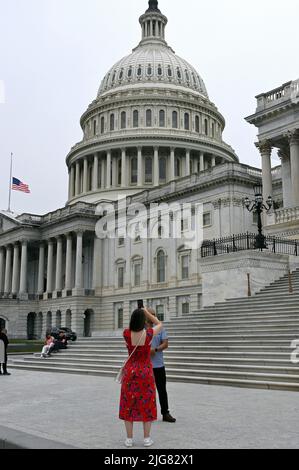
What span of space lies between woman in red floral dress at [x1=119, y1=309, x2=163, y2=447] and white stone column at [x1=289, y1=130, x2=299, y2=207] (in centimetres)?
2985

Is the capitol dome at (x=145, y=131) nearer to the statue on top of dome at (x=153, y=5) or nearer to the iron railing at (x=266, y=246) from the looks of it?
the statue on top of dome at (x=153, y=5)

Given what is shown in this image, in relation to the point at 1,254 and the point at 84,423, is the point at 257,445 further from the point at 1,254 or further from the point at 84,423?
the point at 1,254

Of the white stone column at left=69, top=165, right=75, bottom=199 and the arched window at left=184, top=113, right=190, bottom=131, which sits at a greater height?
the arched window at left=184, top=113, right=190, bottom=131

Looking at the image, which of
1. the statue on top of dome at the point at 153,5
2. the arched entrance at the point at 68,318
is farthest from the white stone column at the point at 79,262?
the statue on top of dome at the point at 153,5

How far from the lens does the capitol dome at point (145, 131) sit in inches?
3494

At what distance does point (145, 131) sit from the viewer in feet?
294

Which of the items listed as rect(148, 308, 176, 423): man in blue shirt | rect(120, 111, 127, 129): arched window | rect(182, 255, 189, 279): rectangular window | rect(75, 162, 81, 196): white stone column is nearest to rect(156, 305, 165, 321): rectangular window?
rect(182, 255, 189, 279): rectangular window

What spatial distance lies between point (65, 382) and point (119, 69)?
91108mm

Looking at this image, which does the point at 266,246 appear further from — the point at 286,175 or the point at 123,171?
the point at 123,171

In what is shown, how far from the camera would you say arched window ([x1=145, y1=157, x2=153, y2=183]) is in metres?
88.9

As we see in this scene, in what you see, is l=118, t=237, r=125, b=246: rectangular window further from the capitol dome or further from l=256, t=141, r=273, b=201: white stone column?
l=256, t=141, r=273, b=201: white stone column

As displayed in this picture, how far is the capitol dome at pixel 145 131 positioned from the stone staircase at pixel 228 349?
→ 2445 inches

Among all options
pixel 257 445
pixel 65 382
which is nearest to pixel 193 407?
pixel 257 445

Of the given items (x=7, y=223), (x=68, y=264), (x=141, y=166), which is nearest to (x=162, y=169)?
(x=141, y=166)
